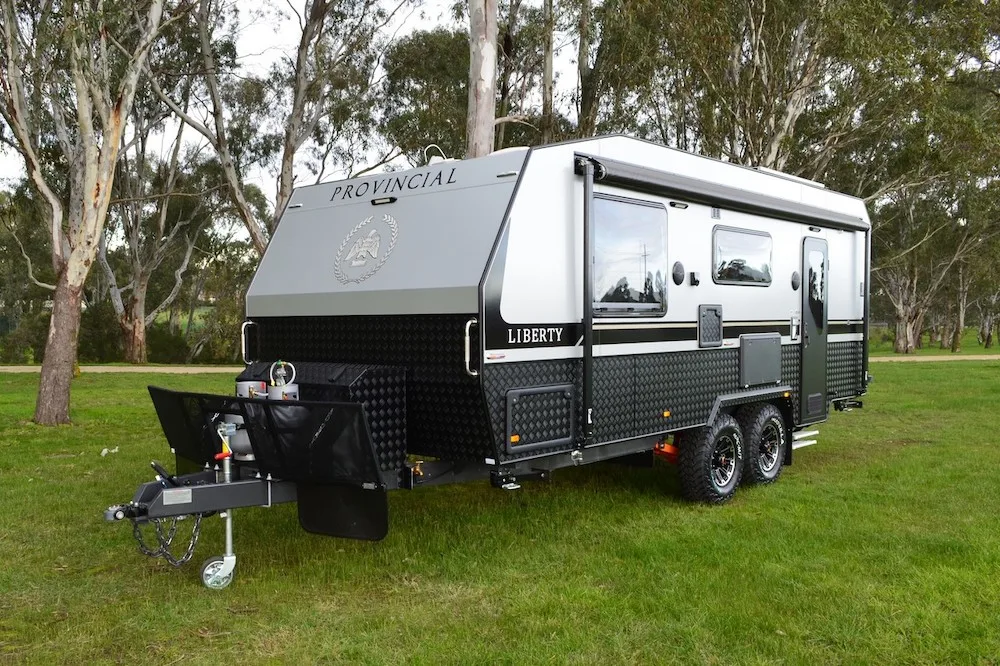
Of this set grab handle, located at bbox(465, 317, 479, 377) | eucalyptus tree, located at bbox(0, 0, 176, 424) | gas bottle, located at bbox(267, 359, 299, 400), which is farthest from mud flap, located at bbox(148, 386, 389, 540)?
eucalyptus tree, located at bbox(0, 0, 176, 424)

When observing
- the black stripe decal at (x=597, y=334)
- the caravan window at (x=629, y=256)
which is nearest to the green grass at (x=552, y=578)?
the black stripe decal at (x=597, y=334)

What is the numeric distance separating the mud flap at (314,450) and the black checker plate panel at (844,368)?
550 centimetres

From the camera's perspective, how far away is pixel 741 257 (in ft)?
24.7

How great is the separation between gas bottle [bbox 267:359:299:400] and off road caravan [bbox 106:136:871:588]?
0.6 inches

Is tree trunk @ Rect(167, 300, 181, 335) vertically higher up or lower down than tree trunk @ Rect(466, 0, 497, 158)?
lower down

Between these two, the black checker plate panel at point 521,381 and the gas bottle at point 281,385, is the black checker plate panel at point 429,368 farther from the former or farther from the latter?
the gas bottle at point 281,385

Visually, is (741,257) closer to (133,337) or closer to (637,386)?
(637,386)

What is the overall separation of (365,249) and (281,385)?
1205mm

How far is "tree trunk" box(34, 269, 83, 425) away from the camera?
12.4 meters

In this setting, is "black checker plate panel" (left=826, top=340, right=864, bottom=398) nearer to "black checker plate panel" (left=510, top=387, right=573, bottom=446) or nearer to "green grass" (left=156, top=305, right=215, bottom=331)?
"black checker plate panel" (left=510, top=387, right=573, bottom=446)

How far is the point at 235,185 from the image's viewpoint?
20.3 meters

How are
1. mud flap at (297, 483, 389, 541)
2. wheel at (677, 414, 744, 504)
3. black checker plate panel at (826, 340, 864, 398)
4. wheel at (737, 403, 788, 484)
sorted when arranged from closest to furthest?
mud flap at (297, 483, 389, 541) < wheel at (677, 414, 744, 504) < wheel at (737, 403, 788, 484) < black checker plate panel at (826, 340, 864, 398)

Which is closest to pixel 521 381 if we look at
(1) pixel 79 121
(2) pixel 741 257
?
(2) pixel 741 257

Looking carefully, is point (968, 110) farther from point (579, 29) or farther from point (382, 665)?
point (382, 665)
